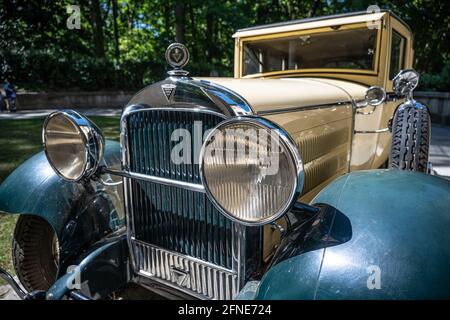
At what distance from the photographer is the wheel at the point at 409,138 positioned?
238 centimetres

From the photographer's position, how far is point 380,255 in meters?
1.07

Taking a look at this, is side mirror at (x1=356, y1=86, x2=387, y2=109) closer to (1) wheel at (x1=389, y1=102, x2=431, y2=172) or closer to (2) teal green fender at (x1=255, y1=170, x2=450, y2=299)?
(1) wheel at (x1=389, y1=102, x2=431, y2=172)

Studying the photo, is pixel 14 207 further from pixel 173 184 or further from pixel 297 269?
pixel 297 269

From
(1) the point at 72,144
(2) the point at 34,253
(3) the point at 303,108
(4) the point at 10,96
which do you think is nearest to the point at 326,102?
(3) the point at 303,108

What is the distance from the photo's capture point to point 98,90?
50.7ft

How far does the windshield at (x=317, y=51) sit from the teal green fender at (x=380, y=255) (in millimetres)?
2078

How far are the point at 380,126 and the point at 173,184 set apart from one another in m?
2.34

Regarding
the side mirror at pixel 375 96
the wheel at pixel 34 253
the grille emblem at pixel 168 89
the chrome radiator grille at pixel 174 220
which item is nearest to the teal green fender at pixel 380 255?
the chrome radiator grille at pixel 174 220

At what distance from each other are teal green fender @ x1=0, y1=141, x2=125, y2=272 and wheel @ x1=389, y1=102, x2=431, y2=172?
187cm

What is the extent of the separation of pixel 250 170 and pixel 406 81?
178cm
